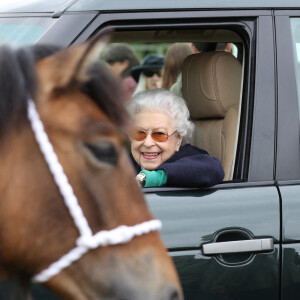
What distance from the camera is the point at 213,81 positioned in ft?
10.3

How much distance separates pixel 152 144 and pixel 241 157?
1.48ft

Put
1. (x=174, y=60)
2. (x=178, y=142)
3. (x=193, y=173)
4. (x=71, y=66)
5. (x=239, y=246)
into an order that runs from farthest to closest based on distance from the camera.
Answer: (x=174, y=60)
(x=178, y=142)
(x=193, y=173)
(x=239, y=246)
(x=71, y=66)

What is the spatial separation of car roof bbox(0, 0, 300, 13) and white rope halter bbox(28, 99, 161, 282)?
1.02 m

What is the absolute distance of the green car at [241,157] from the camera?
7.86ft

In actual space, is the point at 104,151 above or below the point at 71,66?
below

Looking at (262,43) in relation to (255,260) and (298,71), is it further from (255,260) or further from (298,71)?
(255,260)

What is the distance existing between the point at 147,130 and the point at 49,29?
709mm

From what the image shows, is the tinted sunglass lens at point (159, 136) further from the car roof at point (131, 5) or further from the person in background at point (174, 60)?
the person in background at point (174, 60)

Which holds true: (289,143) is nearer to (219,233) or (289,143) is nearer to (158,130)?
(219,233)

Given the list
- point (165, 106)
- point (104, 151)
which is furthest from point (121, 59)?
point (104, 151)

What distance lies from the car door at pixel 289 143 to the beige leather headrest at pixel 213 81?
0.47m

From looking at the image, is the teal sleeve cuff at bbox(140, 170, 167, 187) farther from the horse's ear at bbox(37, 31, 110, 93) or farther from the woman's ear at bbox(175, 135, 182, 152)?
the horse's ear at bbox(37, 31, 110, 93)

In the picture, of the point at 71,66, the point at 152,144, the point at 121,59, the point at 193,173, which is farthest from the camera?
the point at 121,59

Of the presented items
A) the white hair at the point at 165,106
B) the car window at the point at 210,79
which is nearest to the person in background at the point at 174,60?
the car window at the point at 210,79
